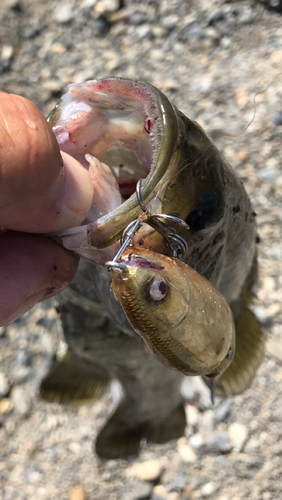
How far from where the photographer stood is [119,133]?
1146 mm

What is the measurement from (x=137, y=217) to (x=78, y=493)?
1.85 meters

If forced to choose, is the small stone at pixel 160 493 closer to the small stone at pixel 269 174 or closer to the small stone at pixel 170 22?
the small stone at pixel 269 174

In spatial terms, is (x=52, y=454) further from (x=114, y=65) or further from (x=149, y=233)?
(x=114, y=65)

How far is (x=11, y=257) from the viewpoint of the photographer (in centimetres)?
119

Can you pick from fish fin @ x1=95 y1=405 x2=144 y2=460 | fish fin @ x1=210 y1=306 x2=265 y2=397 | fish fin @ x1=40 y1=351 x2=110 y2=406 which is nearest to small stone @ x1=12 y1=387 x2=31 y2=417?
fish fin @ x1=40 y1=351 x2=110 y2=406

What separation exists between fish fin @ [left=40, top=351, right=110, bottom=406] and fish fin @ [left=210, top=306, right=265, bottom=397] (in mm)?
659

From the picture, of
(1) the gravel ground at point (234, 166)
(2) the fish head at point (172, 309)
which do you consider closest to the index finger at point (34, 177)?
(2) the fish head at point (172, 309)

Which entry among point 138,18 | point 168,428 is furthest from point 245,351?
point 138,18

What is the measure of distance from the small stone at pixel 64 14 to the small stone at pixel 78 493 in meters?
3.19

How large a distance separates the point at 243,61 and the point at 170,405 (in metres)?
2.24

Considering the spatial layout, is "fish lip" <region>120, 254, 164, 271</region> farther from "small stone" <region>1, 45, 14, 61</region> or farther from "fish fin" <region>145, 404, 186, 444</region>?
"small stone" <region>1, 45, 14, 61</region>

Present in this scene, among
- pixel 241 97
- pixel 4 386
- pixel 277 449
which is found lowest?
pixel 277 449

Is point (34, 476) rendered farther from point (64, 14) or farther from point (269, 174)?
point (64, 14)

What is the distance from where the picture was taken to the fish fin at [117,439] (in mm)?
2193
